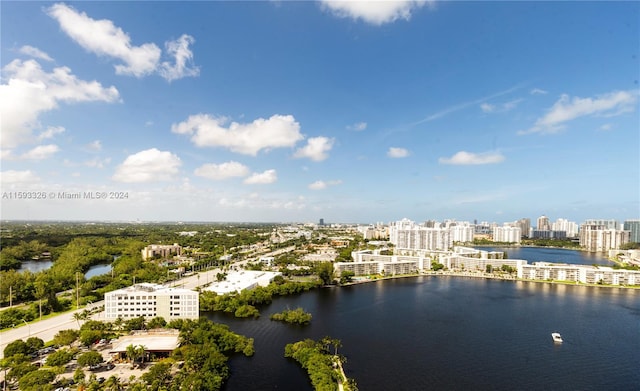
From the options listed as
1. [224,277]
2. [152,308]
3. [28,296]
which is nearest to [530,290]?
[224,277]

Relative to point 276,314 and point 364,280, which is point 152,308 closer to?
point 276,314

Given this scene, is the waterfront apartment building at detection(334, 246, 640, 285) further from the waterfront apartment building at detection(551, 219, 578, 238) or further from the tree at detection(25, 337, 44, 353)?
the waterfront apartment building at detection(551, 219, 578, 238)

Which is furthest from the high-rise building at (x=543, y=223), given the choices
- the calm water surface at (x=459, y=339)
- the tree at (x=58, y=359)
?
the tree at (x=58, y=359)

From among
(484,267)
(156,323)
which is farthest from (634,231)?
(156,323)

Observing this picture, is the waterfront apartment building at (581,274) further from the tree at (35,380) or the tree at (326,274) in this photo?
the tree at (35,380)

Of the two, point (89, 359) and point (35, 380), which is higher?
point (35, 380)

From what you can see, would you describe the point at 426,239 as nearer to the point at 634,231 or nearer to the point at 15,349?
the point at 634,231
